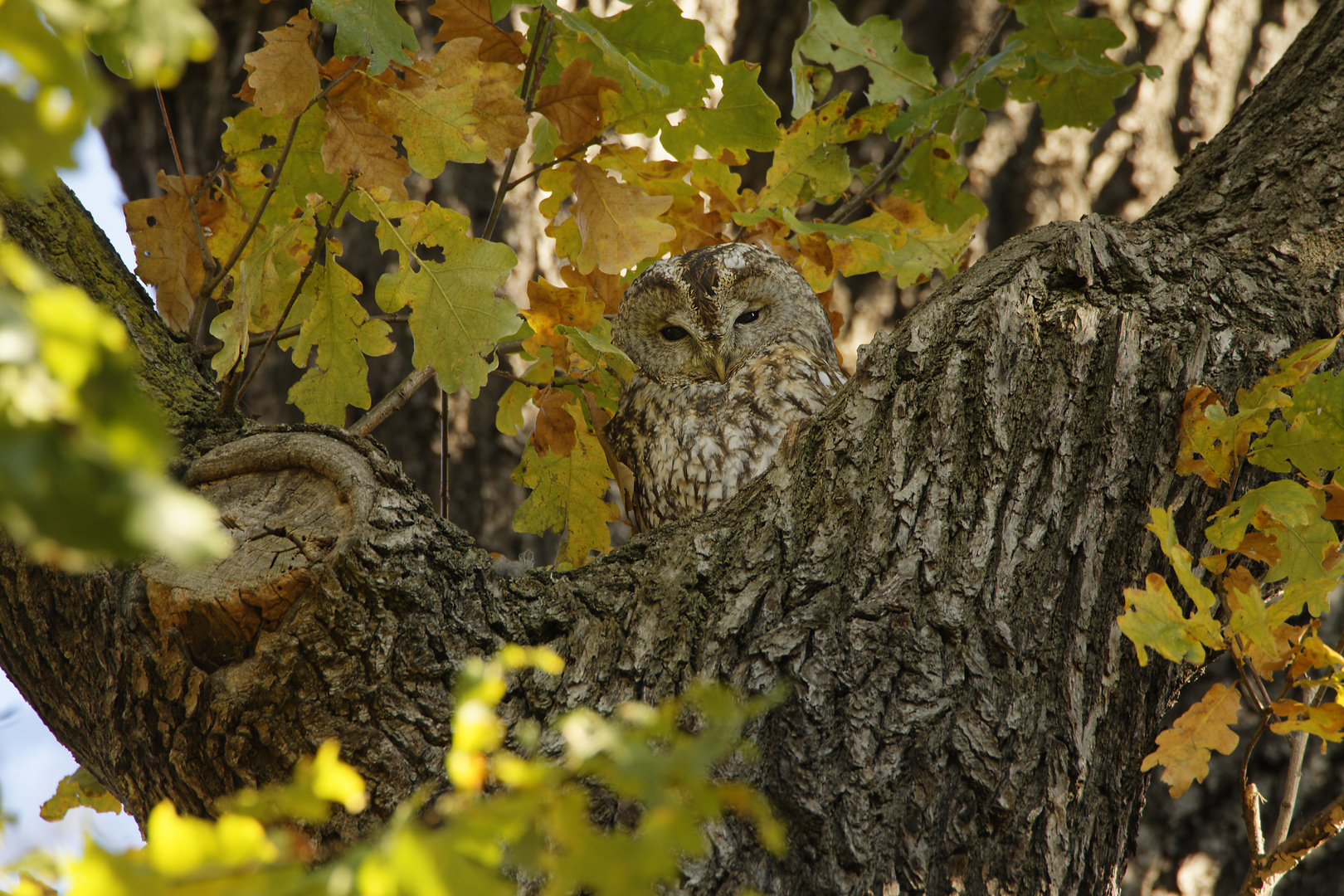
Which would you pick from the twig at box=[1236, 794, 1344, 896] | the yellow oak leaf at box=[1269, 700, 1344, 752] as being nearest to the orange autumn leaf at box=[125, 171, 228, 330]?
the yellow oak leaf at box=[1269, 700, 1344, 752]

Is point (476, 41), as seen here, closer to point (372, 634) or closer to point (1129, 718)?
point (372, 634)

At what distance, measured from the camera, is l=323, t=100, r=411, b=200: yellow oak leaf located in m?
1.44

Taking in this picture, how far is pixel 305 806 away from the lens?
0.49 metres

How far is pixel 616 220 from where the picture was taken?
1604mm

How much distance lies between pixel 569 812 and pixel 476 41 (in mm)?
1280

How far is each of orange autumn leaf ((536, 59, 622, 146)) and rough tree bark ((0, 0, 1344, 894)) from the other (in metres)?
0.59

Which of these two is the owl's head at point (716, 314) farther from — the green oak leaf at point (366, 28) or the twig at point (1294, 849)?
the twig at point (1294, 849)

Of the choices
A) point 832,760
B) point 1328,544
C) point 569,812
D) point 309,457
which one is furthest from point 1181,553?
point 309,457

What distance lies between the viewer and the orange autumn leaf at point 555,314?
70.7 inches

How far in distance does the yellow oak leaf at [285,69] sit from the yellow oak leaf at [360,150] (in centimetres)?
5

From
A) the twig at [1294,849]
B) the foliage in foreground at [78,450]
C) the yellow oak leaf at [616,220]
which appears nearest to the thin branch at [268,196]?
the yellow oak leaf at [616,220]

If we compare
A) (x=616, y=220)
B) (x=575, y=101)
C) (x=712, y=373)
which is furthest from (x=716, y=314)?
(x=575, y=101)

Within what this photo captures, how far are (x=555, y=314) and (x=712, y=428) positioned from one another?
20.0 inches

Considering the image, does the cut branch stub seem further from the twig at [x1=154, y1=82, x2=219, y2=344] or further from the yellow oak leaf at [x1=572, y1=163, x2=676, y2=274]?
the yellow oak leaf at [x1=572, y1=163, x2=676, y2=274]
